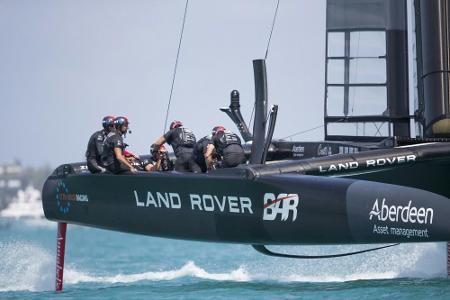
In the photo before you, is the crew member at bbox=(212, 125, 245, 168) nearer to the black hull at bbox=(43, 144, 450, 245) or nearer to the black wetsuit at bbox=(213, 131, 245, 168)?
the black wetsuit at bbox=(213, 131, 245, 168)

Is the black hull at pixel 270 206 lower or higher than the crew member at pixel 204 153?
lower

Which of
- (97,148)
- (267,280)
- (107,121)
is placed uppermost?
(107,121)

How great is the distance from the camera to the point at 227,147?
9.92m

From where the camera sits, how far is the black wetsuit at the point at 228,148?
32.4ft

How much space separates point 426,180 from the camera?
34.5ft

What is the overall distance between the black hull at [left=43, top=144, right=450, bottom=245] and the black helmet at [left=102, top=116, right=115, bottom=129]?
0.48 metres

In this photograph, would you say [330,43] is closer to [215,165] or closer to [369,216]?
[215,165]

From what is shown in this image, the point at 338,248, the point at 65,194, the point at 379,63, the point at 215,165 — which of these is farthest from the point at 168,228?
the point at 338,248

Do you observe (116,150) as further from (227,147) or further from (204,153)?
(227,147)

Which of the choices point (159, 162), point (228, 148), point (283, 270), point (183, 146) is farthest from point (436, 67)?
point (283, 270)

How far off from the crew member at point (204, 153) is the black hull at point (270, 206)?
0.64 m

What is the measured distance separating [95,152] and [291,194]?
8.57 ft

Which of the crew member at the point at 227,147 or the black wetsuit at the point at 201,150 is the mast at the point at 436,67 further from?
the black wetsuit at the point at 201,150

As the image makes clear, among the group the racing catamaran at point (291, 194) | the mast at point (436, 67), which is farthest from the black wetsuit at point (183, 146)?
the mast at point (436, 67)
